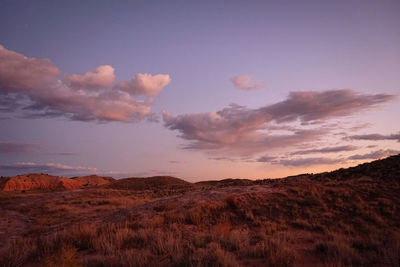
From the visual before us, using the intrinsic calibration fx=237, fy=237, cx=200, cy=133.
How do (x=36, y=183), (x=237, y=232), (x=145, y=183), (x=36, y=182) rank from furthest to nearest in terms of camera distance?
(x=145, y=183), (x=36, y=182), (x=36, y=183), (x=237, y=232)

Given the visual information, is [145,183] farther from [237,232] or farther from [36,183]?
[237,232]

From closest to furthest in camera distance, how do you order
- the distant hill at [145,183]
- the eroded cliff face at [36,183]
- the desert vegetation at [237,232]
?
the desert vegetation at [237,232]
the eroded cliff face at [36,183]
the distant hill at [145,183]

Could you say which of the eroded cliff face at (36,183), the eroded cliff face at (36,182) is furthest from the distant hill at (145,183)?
the eroded cliff face at (36,182)

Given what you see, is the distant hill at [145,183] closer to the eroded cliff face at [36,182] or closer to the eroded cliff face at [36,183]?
the eroded cliff face at [36,183]

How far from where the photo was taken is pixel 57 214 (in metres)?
22.1

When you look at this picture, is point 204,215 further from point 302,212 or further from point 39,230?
point 39,230

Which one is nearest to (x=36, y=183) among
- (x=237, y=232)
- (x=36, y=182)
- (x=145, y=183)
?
(x=36, y=182)

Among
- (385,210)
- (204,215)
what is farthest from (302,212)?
(204,215)

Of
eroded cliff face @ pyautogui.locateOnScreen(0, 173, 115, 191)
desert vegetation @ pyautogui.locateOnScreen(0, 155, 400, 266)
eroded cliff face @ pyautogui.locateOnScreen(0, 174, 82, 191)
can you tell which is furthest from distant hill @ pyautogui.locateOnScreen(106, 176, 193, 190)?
desert vegetation @ pyautogui.locateOnScreen(0, 155, 400, 266)

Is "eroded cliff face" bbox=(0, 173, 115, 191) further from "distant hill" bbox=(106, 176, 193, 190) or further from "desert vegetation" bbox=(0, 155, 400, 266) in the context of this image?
"desert vegetation" bbox=(0, 155, 400, 266)

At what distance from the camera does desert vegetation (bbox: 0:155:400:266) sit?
5711 millimetres

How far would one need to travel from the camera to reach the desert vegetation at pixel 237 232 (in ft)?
18.7

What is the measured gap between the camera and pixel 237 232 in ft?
27.1

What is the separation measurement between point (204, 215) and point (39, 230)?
1126cm
